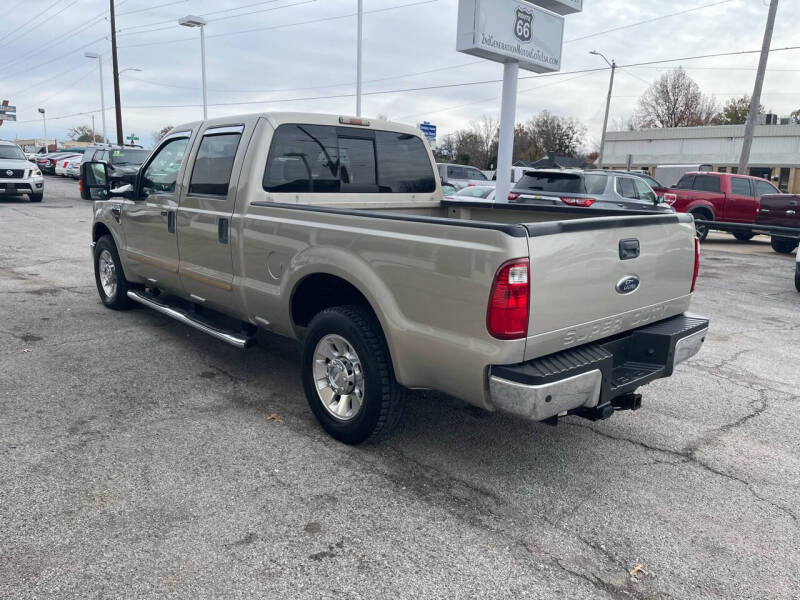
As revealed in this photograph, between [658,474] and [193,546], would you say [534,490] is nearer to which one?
[658,474]

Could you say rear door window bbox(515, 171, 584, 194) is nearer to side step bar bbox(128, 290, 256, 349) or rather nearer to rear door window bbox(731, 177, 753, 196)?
rear door window bbox(731, 177, 753, 196)

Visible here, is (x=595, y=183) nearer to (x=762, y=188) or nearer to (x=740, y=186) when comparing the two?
(x=740, y=186)

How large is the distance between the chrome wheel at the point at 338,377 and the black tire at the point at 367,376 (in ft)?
0.16

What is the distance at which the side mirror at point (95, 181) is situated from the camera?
671cm

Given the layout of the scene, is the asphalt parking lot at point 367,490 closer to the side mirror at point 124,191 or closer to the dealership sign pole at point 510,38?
the side mirror at point 124,191

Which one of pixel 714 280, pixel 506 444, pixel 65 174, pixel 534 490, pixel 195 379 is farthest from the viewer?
pixel 65 174

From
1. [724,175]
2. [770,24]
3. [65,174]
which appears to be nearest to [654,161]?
[770,24]

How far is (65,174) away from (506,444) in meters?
37.3

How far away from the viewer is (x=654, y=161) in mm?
51969

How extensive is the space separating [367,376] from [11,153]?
21358mm

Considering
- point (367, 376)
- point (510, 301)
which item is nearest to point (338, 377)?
point (367, 376)

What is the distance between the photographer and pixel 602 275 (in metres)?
3.35

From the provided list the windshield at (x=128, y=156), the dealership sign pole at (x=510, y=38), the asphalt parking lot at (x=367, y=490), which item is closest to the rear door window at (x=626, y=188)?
the dealership sign pole at (x=510, y=38)

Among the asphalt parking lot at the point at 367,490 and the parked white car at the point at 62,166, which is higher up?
the parked white car at the point at 62,166
